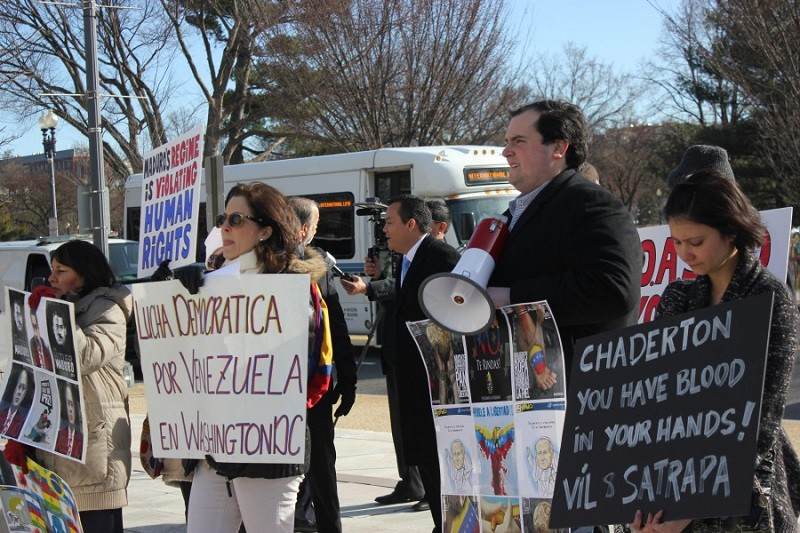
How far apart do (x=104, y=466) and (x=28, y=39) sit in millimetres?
27095

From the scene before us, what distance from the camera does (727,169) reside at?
178 inches

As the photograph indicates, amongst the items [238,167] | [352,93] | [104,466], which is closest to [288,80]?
[352,93]

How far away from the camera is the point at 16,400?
496cm

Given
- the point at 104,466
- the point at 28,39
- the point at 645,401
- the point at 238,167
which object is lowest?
the point at 104,466

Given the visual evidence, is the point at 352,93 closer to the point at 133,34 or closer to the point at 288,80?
the point at 288,80

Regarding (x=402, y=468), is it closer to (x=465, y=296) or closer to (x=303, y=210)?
(x=303, y=210)

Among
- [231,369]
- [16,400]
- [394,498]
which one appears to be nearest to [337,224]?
[394,498]

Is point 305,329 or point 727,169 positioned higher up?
point 727,169

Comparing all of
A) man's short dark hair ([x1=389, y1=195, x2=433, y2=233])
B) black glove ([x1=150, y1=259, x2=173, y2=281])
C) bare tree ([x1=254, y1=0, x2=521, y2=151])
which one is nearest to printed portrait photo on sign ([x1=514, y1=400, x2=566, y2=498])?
man's short dark hair ([x1=389, y1=195, x2=433, y2=233])

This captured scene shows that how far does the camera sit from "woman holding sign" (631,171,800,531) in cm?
276

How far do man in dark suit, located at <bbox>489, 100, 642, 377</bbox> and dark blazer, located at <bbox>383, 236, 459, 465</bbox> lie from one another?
2.94ft

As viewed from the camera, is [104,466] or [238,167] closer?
[104,466]

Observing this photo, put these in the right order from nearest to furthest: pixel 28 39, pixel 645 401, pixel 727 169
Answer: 1. pixel 645 401
2. pixel 727 169
3. pixel 28 39

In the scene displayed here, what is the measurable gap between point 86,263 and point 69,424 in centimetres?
75
